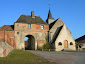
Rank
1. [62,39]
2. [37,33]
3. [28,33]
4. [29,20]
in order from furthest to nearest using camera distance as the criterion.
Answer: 1. [29,20]
2. [37,33]
3. [28,33]
4. [62,39]

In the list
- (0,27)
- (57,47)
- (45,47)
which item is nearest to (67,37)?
(57,47)

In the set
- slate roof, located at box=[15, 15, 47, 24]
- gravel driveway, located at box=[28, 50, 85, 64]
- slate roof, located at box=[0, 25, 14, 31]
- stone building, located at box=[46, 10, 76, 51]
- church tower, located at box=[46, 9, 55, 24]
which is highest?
church tower, located at box=[46, 9, 55, 24]

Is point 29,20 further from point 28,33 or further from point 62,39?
point 62,39

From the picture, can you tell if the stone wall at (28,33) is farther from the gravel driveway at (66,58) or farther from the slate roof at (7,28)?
the gravel driveway at (66,58)

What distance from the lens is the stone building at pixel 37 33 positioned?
3528 cm

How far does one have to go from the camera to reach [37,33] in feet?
125

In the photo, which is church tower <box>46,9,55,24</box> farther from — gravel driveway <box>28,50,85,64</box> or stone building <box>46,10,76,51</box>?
gravel driveway <box>28,50,85,64</box>

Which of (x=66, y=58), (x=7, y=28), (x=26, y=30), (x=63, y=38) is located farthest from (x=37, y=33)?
(x=66, y=58)

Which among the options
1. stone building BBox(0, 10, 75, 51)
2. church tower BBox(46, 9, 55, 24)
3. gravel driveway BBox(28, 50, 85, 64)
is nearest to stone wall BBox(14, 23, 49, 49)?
stone building BBox(0, 10, 75, 51)

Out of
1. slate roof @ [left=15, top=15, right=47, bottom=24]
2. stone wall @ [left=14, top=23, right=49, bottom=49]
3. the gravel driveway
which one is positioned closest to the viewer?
the gravel driveway

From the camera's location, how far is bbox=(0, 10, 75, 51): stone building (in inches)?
1389

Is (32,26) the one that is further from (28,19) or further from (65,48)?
(65,48)

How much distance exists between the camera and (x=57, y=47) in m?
35.0

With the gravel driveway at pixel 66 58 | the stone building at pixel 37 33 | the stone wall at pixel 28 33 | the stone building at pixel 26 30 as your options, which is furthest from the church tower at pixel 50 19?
the gravel driveway at pixel 66 58
